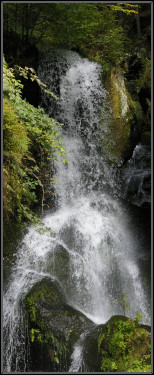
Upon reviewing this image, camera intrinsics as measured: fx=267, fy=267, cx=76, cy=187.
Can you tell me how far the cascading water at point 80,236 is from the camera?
5.02m

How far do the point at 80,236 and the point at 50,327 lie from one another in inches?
107

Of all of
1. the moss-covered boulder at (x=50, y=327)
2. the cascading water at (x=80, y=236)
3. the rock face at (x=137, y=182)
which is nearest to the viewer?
the moss-covered boulder at (x=50, y=327)

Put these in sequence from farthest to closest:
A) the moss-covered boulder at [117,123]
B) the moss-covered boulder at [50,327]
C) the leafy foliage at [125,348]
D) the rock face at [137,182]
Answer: the rock face at [137,182]
the moss-covered boulder at [117,123]
the moss-covered boulder at [50,327]
the leafy foliage at [125,348]

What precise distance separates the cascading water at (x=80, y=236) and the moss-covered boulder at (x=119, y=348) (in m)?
0.28

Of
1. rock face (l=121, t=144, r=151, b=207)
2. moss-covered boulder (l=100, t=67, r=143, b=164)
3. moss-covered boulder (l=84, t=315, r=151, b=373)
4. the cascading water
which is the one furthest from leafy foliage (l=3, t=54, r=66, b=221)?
rock face (l=121, t=144, r=151, b=207)

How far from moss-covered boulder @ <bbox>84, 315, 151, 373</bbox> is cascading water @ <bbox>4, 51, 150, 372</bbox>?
0.90 feet

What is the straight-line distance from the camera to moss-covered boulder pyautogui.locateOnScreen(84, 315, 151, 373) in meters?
3.61

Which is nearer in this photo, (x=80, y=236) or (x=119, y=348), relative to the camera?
(x=119, y=348)

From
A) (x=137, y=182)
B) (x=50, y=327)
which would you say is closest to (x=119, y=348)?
(x=50, y=327)

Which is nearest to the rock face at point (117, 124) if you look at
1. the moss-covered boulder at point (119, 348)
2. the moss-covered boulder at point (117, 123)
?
the moss-covered boulder at point (117, 123)

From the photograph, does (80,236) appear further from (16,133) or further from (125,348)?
(16,133)

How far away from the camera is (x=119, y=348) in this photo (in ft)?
12.2

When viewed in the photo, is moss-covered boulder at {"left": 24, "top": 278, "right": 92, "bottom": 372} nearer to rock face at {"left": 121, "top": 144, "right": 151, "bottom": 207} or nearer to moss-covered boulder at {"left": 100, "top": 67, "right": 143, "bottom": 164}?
rock face at {"left": 121, "top": 144, "right": 151, "bottom": 207}

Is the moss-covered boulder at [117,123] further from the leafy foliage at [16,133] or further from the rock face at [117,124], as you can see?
the leafy foliage at [16,133]
